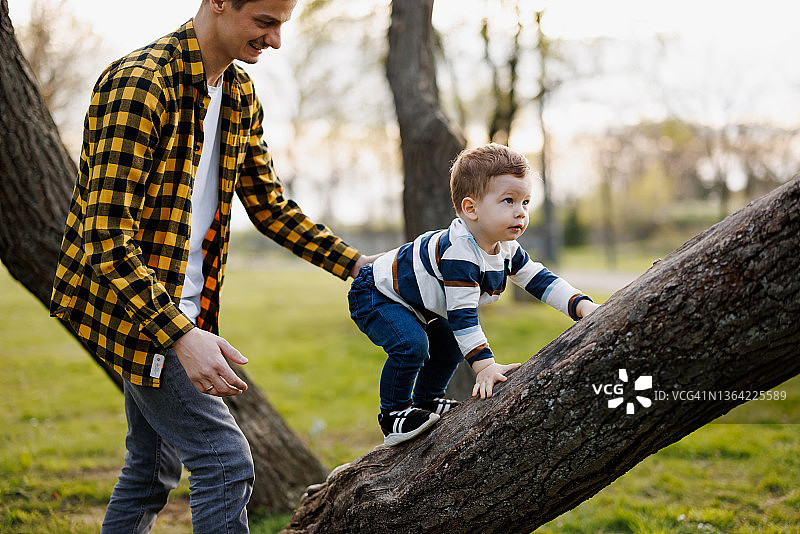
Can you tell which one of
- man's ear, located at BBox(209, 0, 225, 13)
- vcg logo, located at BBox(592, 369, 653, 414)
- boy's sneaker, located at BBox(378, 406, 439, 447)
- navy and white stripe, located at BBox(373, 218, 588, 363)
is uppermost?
man's ear, located at BBox(209, 0, 225, 13)

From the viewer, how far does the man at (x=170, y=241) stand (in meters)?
1.98

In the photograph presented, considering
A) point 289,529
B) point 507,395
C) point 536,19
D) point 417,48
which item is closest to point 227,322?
point 536,19

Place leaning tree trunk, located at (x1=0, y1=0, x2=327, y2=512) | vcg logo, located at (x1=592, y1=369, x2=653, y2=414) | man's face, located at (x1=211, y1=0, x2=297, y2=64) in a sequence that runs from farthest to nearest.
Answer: leaning tree trunk, located at (x1=0, y1=0, x2=327, y2=512)
man's face, located at (x1=211, y1=0, x2=297, y2=64)
vcg logo, located at (x1=592, y1=369, x2=653, y2=414)

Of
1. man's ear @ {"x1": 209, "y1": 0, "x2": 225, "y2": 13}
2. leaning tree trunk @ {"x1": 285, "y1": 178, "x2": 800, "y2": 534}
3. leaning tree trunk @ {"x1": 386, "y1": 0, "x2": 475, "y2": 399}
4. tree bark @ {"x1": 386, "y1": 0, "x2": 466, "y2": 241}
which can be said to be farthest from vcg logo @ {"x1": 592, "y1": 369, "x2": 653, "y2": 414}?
tree bark @ {"x1": 386, "y1": 0, "x2": 466, "y2": 241}

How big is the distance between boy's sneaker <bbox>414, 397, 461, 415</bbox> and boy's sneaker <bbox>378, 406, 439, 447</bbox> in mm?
141

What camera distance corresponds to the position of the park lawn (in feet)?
12.8

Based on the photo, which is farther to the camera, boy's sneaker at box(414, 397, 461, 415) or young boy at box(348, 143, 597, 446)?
boy's sneaker at box(414, 397, 461, 415)

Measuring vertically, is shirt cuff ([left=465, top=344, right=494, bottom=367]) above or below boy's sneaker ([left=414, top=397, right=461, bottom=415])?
above

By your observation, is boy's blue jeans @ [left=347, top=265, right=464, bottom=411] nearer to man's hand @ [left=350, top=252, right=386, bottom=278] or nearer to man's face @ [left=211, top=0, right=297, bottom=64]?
man's hand @ [left=350, top=252, right=386, bottom=278]

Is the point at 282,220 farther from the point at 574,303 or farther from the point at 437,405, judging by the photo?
the point at 574,303

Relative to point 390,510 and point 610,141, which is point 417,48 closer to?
point 390,510

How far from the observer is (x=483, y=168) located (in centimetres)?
231

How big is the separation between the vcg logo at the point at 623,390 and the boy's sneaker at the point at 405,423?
0.67 meters

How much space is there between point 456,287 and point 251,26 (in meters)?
1.05
